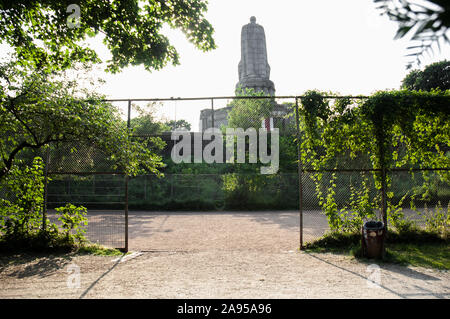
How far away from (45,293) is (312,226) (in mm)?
9388

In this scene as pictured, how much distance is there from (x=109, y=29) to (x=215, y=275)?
6.20m

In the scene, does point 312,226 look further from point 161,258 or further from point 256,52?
point 256,52

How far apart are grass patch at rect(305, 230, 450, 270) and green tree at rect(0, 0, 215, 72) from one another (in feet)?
A: 19.6

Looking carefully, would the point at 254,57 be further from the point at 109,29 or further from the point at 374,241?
the point at 374,241

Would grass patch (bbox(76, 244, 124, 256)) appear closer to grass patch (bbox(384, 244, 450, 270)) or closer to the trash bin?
the trash bin

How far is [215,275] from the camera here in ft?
17.1

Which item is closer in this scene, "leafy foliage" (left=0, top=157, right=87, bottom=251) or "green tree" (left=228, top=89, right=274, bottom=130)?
"leafy foliage" (left=0, top=157, right=87, bottom=251)

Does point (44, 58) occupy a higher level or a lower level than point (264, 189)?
higher

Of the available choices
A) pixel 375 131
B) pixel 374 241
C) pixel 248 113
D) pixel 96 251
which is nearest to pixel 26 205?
pixel 96 251

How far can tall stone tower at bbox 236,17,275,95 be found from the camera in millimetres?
34750

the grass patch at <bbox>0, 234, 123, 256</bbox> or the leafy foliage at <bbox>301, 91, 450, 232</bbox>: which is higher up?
the leafy foliage at <bbox>301, 91, 450, 232</bbox>

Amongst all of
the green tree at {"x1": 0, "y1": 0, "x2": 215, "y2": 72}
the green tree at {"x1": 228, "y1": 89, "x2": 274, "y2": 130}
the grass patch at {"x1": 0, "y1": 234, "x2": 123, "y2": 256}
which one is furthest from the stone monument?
the grass patch at {"x1": 0, "y1": 234, "x2": 123, "y2": 256}

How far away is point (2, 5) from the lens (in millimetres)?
5137
